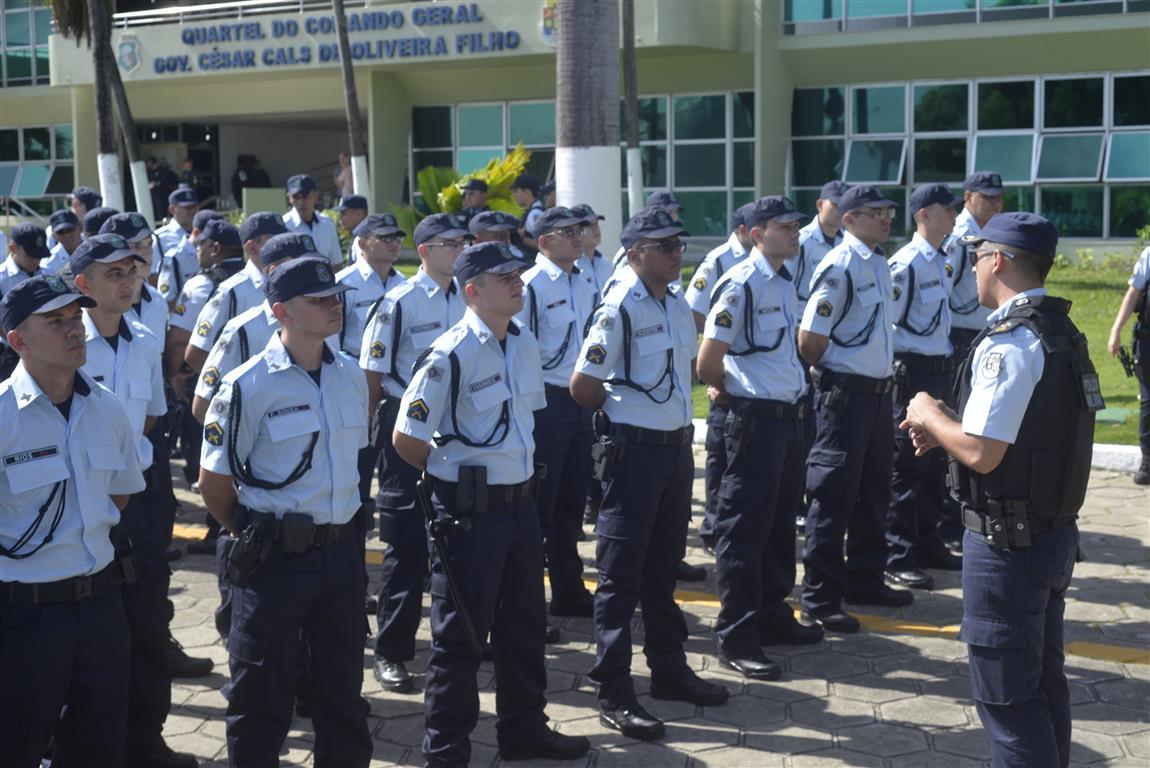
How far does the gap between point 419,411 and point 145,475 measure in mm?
1208

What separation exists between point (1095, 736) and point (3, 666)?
4.33 m

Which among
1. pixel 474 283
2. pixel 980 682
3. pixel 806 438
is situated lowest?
pixel 980 682

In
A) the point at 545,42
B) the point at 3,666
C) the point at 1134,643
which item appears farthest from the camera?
the point at 545,42

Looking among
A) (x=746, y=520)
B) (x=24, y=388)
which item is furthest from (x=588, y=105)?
A: (x=24, y=388)

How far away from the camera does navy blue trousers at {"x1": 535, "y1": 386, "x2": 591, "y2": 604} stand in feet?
24.8

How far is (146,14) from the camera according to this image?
3047 centimetres

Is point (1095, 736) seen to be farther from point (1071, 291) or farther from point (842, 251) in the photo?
point (1071, 291)

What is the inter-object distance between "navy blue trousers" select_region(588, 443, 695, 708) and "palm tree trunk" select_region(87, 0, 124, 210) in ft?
50.9

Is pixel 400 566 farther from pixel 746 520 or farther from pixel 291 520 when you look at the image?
pixel 291 520

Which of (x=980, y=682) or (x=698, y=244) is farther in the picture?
(x=698, y=244)

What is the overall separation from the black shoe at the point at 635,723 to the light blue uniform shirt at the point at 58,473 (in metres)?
2.41

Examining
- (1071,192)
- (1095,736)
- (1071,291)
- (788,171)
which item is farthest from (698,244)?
(1095,736)

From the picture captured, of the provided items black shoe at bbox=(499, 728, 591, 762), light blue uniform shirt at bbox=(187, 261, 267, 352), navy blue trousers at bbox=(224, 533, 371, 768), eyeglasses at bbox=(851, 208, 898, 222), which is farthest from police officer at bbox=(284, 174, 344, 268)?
navy blue trousers at bbox=(224, 533, 371, 768)

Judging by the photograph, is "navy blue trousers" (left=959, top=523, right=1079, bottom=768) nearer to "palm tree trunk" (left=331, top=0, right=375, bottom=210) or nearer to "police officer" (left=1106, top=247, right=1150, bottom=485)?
"police officer" (left=1106, top=247, right=1150, bottom=485)
